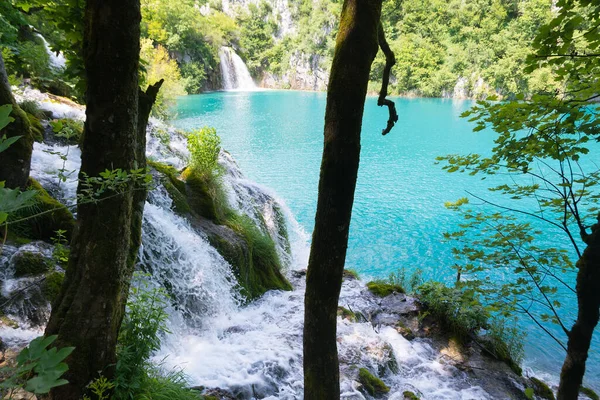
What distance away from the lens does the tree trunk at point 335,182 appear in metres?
2.04

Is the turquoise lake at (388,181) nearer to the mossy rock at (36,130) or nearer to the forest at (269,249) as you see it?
the forest at (269,249)

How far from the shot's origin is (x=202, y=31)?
143 feet

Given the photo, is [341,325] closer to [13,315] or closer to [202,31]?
[13,315]

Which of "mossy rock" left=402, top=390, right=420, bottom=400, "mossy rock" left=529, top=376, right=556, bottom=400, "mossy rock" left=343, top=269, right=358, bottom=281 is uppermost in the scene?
"mossy rock" left=402, top=390, right=420, bottom=400

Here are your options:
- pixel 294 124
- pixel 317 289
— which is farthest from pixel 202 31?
pixel 317 289

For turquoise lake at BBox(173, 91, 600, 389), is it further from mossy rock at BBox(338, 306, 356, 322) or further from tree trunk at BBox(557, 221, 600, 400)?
tree trunk at BBox(557, 221, 600, 400)

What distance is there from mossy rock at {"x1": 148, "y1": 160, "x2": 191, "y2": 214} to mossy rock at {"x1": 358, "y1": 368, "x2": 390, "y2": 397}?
3.63 m

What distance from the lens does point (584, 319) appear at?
107 inches

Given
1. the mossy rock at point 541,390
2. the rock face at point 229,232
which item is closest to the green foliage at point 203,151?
the rock face at point 229,232

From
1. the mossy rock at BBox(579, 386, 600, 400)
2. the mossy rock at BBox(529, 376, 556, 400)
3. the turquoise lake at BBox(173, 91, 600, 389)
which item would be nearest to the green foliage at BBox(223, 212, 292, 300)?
the turquoise lake at BBox(173, 91, 600, 389)

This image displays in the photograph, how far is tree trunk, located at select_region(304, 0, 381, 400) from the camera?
80.4 inches

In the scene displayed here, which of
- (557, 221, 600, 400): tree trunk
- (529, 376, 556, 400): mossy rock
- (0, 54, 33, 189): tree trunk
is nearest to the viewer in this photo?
(557, 221, 600, 400): tree trunk

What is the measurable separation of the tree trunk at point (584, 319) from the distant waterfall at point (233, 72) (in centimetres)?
4992

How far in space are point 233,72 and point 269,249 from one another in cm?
4830
